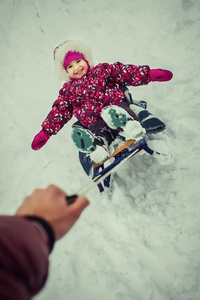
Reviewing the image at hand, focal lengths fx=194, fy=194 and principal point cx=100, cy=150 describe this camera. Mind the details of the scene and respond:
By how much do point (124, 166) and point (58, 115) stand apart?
2.30ft

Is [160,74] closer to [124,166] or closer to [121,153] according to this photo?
[121,153]

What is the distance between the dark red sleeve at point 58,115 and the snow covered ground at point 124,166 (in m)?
0.51

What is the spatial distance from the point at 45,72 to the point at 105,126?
162 cm

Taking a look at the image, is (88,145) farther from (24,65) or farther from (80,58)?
(24,65)

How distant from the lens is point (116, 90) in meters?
1.49

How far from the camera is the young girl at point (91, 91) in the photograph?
1337 mm

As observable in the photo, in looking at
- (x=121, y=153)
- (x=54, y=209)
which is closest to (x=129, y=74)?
(x=121, y=153)

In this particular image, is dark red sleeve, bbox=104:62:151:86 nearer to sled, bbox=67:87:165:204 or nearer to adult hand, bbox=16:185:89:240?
sled, bbox=67:87:165:204

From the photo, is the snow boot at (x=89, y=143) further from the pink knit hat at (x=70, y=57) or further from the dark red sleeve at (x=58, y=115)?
the pink knit hat at (x=70, y=57)

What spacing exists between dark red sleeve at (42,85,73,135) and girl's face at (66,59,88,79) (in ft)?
0.49

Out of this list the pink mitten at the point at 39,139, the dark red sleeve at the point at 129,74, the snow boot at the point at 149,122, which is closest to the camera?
the snow boot at the point at 149,122

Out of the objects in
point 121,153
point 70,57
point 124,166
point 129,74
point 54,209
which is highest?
point 70,57

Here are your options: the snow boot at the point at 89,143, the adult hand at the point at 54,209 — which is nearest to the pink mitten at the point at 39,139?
the snow boot at the point at 89,143

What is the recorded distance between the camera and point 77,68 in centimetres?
154
